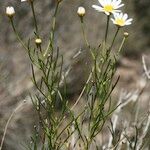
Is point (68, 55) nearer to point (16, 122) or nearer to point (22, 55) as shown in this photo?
point (22, 55)

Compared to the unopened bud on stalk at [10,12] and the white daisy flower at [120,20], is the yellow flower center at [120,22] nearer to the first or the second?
the white daisy flower at [120,20]

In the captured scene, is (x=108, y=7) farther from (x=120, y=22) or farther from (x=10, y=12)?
(x=10, y=12)

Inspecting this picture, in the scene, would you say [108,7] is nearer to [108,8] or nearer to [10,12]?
[108,8]

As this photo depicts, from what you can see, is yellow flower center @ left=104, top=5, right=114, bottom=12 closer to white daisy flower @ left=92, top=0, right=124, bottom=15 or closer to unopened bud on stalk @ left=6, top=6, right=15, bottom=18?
white daisy flower @ left=92, top=0, right=124, bottom=15

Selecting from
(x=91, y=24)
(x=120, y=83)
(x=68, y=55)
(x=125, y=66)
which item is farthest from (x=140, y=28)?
(x=68, y=55)

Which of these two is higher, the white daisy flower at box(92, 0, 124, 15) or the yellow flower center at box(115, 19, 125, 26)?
the white daisy flower at box(92, 0, 124, 15)

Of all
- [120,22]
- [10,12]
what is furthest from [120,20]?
[10,12]

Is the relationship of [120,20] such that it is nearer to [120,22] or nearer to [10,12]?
[120,22]

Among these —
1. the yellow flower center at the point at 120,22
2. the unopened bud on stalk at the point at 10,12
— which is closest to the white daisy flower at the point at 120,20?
the yellow flower center at the point at 120,22

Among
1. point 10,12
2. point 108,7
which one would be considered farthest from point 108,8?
point 10,12

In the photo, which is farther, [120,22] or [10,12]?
[120,22]

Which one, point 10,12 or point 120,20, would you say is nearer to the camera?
point 10,12

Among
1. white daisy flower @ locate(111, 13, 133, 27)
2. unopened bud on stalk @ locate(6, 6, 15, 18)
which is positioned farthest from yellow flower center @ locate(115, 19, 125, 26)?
unopened bud on stalk @ locate(6, 6, 15, 18)
